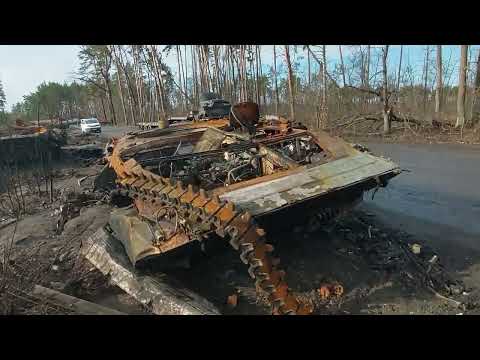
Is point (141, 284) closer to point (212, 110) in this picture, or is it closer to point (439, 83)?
point (212, 110)

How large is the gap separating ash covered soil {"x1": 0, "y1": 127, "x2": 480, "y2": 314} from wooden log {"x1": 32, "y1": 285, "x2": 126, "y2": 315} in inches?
6.4

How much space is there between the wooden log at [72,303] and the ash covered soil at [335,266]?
16 centimetres

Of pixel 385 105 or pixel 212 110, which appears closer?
pixel 212 110

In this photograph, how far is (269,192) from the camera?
5195 mm

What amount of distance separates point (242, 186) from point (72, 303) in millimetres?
2666

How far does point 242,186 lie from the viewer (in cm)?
545

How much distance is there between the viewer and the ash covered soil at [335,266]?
5.24 m

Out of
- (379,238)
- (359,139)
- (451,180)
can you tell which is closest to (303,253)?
(379,238)

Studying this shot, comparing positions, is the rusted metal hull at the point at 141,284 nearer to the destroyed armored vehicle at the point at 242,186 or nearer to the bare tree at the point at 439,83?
the destroyed armored vehicle at the point at 242,186

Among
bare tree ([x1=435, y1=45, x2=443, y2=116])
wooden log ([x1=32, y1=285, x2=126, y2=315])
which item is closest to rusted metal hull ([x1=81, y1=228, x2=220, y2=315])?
wooden log ([x1=32, y1=285, x2=126, y2=315])

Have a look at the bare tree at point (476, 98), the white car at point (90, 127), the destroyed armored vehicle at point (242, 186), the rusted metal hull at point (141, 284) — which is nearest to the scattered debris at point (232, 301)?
the rusted metal hull at point (141, 284)

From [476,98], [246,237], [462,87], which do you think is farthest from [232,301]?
[476,98]

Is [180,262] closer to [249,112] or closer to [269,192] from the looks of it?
[269,192]

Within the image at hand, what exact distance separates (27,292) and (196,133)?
4.47 m
